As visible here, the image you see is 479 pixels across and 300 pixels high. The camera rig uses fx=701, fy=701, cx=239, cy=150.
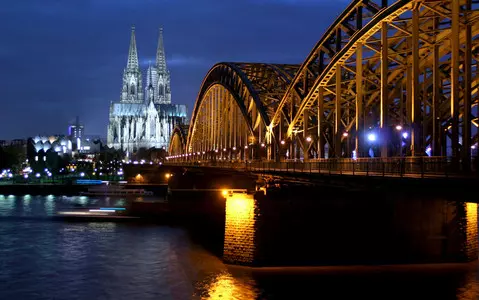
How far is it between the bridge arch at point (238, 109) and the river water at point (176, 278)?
20.0 metres

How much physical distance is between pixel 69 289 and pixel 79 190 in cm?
10033

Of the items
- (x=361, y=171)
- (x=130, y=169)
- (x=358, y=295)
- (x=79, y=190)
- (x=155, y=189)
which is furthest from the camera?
(x=130, y=169)

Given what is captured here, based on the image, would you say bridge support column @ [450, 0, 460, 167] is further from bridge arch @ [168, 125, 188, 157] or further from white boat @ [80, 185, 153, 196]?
bridge arch @ [168, 125, 188, 157]

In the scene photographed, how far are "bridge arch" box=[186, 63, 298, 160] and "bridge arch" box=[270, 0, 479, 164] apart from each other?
39.3 feet

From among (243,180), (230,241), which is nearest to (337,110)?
Result: (230,241)

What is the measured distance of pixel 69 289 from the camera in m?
40.1

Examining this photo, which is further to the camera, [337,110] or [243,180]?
[243,180]

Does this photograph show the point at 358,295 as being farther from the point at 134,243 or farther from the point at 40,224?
the point at 40,224

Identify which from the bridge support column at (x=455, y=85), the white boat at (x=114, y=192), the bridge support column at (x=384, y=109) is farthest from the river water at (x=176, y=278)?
the white boat at (x=114, y=192)

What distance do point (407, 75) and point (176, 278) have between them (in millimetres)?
18403

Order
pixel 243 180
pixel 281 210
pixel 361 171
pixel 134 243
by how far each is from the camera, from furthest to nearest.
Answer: pixel 243 180 < pixel 134 243 < pixel 281 210 < pixel 361 171

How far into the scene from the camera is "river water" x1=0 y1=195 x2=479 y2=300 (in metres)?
38.2

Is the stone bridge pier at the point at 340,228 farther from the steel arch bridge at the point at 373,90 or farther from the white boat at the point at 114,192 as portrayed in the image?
the white boat at the point at 114,192

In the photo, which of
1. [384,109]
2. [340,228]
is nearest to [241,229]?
[340,228]
